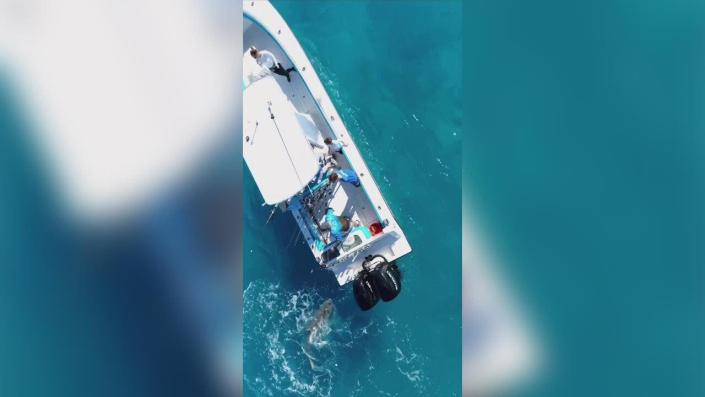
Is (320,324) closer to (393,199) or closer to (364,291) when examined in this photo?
(364,291)

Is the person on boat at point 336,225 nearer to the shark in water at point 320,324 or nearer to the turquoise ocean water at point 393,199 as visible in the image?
the turquoise ocean water at point 393,199

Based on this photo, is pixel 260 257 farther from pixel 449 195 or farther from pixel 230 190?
pixel 230 190

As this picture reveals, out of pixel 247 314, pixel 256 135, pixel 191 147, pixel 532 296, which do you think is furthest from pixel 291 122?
pixel 191 147

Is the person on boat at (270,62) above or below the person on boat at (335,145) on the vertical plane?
above

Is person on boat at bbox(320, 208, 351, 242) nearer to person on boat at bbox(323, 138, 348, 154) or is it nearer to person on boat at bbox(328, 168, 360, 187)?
person on boat at bbox(328, 168, 360, 187)

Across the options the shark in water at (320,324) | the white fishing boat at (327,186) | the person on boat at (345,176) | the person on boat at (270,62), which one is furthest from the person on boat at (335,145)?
the shark in water at (320,324)
